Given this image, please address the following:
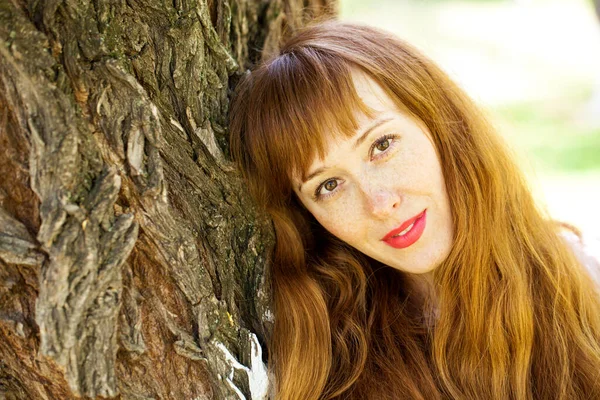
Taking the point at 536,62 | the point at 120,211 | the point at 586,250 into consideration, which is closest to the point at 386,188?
the point at 120,211

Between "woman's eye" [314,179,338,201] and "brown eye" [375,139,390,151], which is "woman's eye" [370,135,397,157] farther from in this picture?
"woman's eye" [314,179,338,201]

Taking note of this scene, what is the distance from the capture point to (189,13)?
6.37 ft

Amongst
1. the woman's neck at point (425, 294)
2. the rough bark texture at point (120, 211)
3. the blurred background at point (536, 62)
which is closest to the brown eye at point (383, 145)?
the rough bark texture at point (120, 211)

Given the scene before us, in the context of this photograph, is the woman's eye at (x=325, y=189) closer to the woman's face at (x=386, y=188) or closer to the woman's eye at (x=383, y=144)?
the woman's face at (x=386, y=188)

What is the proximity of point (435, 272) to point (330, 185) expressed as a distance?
49 centimetres

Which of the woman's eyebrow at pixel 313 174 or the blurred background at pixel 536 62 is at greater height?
the woman's eyebrow at pixel 313 174

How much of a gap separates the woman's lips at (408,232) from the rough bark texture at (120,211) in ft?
1.40

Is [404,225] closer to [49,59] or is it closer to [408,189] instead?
[408,189]

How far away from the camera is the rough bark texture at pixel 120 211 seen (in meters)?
1.52

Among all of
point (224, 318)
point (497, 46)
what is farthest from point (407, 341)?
point (497, 46)

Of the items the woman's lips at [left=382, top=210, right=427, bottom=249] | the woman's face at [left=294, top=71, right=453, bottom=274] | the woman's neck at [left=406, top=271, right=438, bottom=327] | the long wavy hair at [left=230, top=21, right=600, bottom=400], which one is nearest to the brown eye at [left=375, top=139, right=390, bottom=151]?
the woman's face at [left=294, top=71, right=453, bottom=274]

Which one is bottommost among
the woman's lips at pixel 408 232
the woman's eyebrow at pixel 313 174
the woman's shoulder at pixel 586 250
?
the woman's shoulder at pixel 586 250

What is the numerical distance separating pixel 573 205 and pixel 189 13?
4.51 meters

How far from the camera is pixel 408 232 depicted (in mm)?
2127
